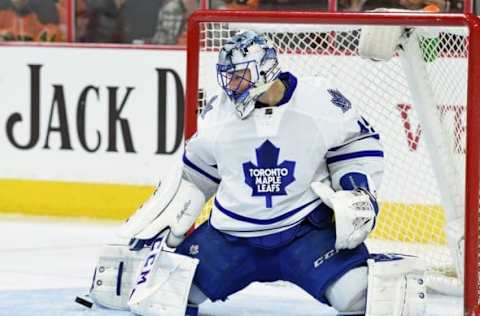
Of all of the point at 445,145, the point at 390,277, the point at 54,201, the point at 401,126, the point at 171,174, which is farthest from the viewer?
the point at 54,201

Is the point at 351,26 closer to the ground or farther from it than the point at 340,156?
farther from it

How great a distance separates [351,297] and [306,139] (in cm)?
45

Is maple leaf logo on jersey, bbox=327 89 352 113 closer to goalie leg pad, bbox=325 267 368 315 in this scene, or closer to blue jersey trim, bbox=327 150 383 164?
blue jersey trim, bbox=327 150 383 164

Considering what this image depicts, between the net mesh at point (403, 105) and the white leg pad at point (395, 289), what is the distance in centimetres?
82

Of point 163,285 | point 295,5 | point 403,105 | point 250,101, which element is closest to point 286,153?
point 250,101

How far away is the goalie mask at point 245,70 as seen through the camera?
4133mm

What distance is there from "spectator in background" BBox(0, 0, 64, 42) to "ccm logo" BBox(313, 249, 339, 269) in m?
3.46

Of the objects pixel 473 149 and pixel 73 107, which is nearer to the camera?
pixel 473 149

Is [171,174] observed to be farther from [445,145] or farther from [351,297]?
[445,145]

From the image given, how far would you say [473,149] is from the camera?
4234mm

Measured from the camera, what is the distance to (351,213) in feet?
13.3

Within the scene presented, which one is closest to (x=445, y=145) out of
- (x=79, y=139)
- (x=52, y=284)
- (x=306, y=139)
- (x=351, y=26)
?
(x=351, y=26)

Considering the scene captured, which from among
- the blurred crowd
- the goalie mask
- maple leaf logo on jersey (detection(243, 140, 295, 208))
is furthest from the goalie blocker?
the blurred crowd

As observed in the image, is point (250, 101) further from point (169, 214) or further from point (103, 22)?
point (103, 22)
